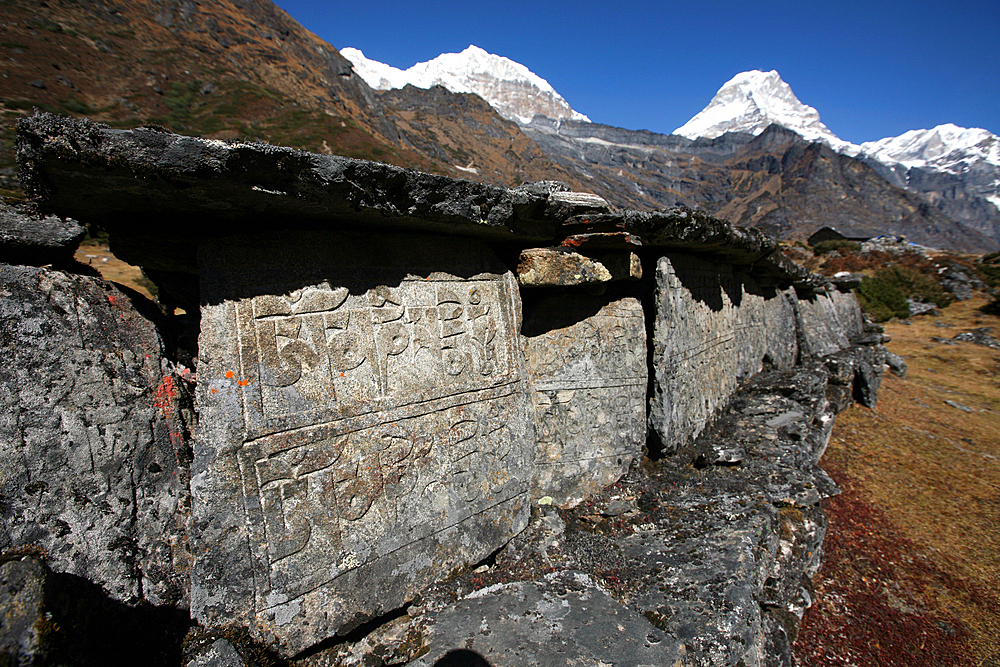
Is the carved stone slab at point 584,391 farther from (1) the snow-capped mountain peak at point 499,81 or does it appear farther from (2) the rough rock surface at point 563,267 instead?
(1) the snow-capped mountain peak at point 499,81

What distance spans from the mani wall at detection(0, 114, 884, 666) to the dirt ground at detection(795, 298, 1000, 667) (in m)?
0.43

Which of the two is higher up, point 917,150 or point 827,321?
point 917,150

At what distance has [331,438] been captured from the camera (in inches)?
79.3

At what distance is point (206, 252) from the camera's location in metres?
1.86

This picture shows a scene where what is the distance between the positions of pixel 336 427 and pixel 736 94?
171532 millimetres

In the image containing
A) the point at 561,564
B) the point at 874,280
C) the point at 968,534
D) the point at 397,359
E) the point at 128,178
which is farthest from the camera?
the point at 874,280

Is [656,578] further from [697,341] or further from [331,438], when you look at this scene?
[697,341]

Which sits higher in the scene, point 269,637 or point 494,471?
point 494,471

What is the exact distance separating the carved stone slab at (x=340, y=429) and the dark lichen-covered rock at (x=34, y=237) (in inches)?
21.3

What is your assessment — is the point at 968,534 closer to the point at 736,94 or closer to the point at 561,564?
the point at 561,564

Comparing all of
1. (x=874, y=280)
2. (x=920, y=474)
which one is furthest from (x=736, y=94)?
(x=920, y=474)

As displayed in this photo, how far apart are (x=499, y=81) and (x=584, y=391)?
15945 cm

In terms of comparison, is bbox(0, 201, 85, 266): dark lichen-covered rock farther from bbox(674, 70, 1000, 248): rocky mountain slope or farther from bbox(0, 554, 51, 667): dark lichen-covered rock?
bbox(674, 70, 1000, 248): rocky mountain slope

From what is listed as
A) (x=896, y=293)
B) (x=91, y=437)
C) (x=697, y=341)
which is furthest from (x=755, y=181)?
(x=91, y=437)
